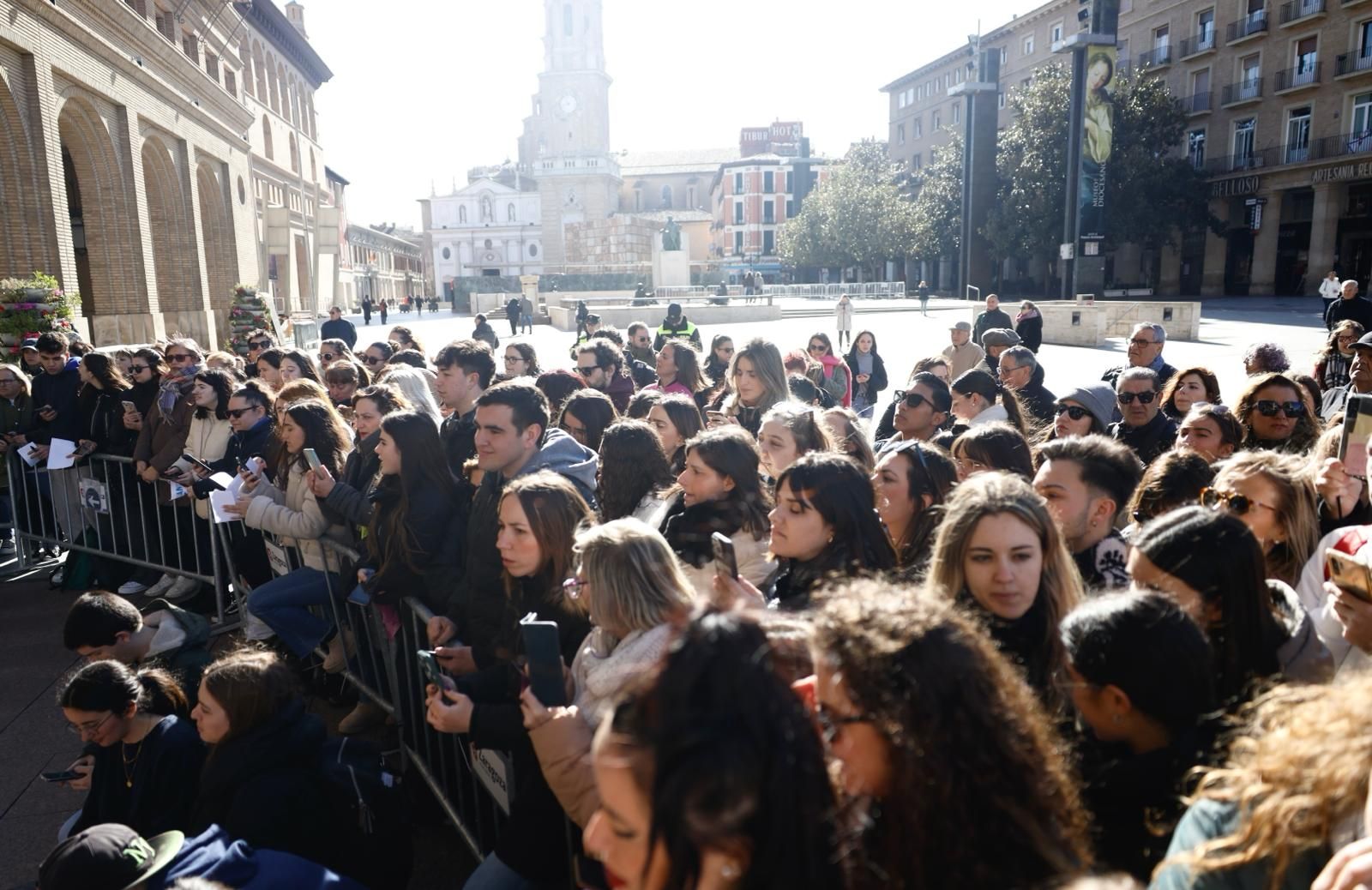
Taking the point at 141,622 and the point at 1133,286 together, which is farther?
the point at 1133,286

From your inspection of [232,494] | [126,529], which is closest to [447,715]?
[232,494]

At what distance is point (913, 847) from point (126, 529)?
7.13 metres

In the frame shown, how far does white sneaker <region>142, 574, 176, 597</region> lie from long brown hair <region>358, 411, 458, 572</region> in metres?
3.51

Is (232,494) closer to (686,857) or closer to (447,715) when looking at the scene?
(447,715)

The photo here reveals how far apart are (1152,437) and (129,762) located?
548 cm

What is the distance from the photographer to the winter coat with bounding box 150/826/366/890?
232 cm

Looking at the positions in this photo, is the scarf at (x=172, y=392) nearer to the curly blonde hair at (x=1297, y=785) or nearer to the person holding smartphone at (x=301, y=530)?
the person holding smartphone at (x=301, y=530)

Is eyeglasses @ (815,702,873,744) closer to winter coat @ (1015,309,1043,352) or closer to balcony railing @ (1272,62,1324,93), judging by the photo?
winter coat @ (1015,309,1043,352)

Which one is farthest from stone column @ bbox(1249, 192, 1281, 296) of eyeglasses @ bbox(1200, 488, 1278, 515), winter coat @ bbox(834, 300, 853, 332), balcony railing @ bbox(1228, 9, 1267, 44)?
eyeglasses @ bbox(1200, 488, 1278, 515)

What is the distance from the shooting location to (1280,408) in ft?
16.1

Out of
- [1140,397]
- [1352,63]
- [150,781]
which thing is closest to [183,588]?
[150,781]

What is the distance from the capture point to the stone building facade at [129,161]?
49.6 ft

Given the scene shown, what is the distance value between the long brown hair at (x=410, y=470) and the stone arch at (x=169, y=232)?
22352 millimetres

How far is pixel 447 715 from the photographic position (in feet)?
8.84
